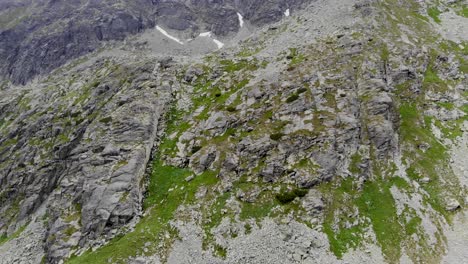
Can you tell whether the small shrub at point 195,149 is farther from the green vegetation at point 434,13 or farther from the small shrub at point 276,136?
the green vegetation at point 434,13

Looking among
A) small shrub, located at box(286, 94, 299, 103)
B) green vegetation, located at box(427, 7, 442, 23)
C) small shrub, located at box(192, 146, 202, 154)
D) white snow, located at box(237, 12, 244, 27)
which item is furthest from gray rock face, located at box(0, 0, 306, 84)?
Result: small shrub, located at box(192, 146, 202, 154)

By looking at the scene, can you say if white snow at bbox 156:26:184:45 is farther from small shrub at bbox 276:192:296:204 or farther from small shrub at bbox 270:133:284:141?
small shrub at bbox 276:192:296:204

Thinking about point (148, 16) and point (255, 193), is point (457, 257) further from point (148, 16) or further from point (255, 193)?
point (148, 16)

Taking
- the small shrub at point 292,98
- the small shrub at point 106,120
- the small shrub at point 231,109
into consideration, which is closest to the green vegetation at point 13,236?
the small shrub at point 106,120

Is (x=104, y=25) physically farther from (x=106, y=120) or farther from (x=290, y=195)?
(x=290, y=195)

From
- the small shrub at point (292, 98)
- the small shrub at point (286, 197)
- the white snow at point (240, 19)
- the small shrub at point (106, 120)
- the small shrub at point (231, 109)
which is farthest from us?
the white snow at point (240, 19)
